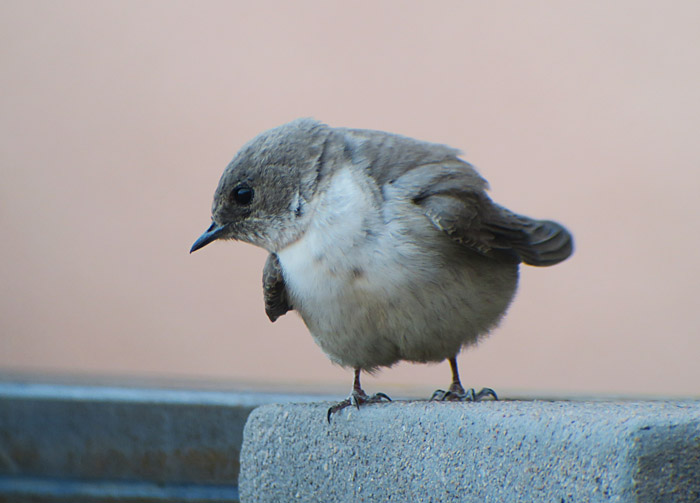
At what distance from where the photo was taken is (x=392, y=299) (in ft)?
6.33

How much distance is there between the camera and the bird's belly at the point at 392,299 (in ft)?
6.31

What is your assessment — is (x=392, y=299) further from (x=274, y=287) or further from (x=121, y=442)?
(x=121, y=442)

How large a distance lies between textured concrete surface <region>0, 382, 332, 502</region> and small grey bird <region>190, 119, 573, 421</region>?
57 centimetres

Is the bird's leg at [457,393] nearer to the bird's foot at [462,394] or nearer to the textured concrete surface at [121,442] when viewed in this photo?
the bird's foot at [462,394]

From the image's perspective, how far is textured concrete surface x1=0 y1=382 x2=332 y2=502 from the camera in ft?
8.60

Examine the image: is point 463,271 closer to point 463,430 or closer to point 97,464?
point 463,430

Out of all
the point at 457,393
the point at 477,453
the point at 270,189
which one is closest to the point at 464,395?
the point at 457,393

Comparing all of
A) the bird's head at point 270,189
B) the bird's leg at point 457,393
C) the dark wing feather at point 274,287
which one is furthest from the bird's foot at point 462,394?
the bird's head at point 270,189

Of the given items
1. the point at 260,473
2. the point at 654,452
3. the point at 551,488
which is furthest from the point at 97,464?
the point at 654,452

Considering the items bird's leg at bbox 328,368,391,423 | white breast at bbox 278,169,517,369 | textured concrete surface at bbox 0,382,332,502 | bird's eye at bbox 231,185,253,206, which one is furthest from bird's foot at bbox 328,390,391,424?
textured concrete surface at bbox 0,382,332,502

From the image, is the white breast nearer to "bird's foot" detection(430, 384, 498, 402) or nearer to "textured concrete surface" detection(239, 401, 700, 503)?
"bird's foot" detection(430, 384, 498, 402)

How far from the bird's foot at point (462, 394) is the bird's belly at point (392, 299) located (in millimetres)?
104

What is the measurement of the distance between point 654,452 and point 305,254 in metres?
1.10

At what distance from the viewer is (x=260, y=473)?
6.26ft
